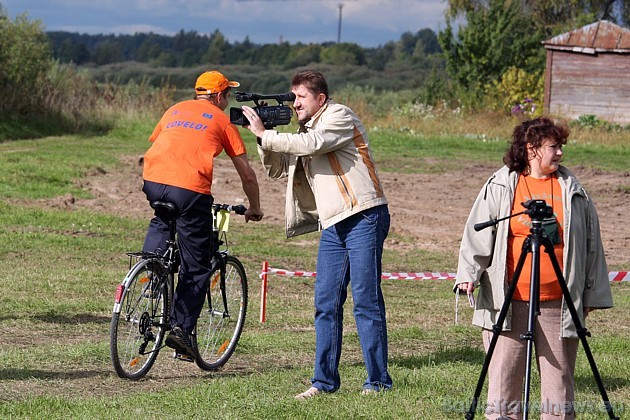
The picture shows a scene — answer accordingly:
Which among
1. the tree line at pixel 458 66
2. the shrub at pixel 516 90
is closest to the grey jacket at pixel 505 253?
the tree line at pixel 458 66

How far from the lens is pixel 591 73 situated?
37219 mm

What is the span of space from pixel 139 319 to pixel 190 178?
102cm

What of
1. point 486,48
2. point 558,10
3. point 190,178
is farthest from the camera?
point 558,10

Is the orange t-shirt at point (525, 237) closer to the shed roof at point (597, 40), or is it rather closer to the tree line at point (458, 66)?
the tree line at point (458, 66)

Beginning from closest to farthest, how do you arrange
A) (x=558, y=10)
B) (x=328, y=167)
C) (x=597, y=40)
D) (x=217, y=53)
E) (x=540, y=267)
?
(x=540, y=267) < (x=328, y=167) < (x=597, y=40) < (x=558, y=10) < (x=217, y=53)

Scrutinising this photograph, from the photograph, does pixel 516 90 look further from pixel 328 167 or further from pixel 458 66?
pixel 328 167

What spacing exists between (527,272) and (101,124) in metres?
28.7

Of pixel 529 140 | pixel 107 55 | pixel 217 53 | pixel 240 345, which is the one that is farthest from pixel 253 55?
pixel 529 140

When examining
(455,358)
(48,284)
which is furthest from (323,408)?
(48,284)

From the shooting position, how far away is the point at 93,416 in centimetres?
609

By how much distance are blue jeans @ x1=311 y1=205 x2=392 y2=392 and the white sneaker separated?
0.04 m

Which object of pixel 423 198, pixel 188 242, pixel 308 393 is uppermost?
pixel 188 242

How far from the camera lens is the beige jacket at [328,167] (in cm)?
673

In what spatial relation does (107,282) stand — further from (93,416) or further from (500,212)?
(500,212)
